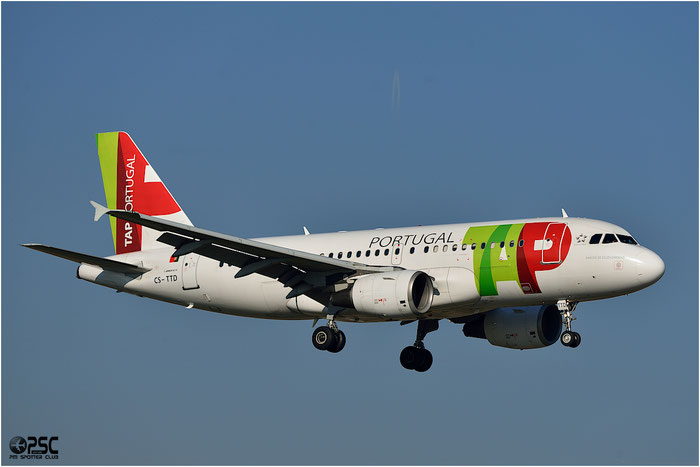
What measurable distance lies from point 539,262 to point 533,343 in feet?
23.4

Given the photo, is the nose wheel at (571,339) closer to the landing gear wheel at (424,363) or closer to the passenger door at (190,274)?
the landing gear wheel at (424,363)

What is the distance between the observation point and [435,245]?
47.2 metres

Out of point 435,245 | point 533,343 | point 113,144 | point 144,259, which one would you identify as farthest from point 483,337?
point 113,144

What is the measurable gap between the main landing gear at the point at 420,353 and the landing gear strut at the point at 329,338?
4.69 meters

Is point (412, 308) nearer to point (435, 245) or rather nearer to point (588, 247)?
point (435, 245)

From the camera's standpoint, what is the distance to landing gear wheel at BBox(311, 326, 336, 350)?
4828cm

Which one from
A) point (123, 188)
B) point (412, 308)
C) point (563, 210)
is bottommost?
point (412, 308)

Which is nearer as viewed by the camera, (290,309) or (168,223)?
(168,223)

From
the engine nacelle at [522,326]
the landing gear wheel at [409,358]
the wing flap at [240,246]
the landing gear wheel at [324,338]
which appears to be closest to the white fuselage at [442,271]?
the landing gear wheel at [324,338]

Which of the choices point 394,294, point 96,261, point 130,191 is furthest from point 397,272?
point 130,191

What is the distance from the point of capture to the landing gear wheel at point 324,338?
48.3 meters

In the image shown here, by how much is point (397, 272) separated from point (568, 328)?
252 inches

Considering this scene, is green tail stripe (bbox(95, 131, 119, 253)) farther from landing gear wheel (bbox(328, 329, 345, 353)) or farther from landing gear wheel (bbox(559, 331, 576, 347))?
landing gear wheel (bbox(559, 331, 576, 347))

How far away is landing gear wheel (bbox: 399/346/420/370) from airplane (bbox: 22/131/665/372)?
5 cm
